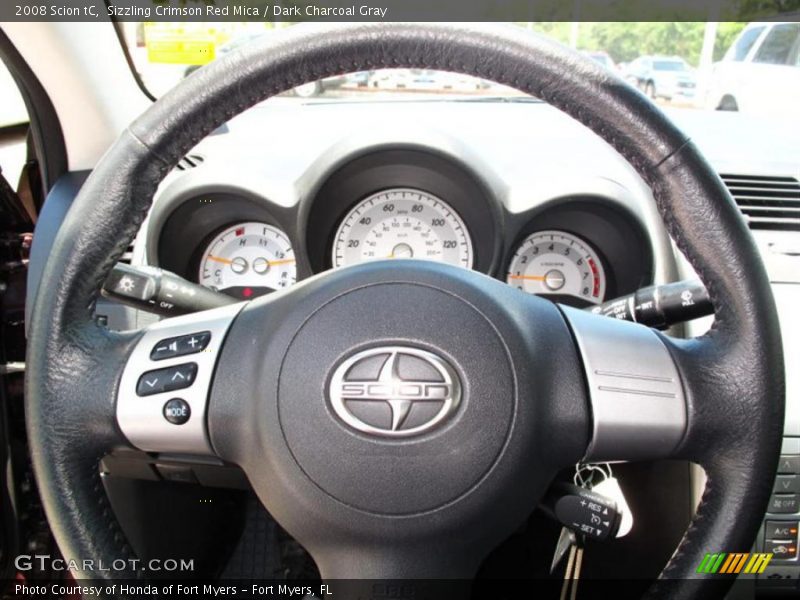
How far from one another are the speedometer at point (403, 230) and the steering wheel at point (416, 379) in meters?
1.02

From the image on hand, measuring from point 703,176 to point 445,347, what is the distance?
0.38 metres

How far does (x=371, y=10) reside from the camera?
1080mm

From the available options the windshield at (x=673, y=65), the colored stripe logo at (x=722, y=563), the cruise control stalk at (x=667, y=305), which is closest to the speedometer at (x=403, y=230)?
the cruise control stalk at (x=667, y=305)

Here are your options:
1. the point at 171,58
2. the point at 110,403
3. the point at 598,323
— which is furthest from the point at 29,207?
the point at 598,323

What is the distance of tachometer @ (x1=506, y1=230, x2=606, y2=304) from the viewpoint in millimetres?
2039

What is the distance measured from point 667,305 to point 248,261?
4.11 ft

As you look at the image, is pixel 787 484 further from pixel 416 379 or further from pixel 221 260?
pixel 221 260

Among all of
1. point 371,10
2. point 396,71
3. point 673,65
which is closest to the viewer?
point 371,10

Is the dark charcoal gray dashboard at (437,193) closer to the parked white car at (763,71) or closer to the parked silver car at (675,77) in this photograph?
the parked white car at (763,71)

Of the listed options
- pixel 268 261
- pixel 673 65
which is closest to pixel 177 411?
pixel 268 261

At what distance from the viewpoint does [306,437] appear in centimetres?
93

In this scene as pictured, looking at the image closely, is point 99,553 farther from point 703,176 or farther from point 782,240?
point 782,240

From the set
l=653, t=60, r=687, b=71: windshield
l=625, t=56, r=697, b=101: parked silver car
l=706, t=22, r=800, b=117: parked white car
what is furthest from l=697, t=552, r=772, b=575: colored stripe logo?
l=653, t=60, r=687, b=71: windshield

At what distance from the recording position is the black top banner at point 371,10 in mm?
1080
